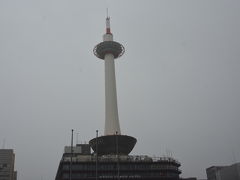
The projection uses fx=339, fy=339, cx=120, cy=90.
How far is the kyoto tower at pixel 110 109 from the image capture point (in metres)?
129

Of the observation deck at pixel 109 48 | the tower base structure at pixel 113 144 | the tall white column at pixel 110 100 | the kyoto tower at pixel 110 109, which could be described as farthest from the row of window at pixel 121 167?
the observation deck at pixel 109 48

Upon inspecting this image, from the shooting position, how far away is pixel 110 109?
140250 mm

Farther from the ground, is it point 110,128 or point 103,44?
point 103,44

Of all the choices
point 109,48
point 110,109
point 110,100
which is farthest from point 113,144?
point 109,48

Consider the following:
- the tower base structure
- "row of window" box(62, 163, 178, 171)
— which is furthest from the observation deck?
"row of window" box(62, 163, 178, 171)

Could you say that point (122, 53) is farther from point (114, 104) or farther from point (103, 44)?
point (114, 104)

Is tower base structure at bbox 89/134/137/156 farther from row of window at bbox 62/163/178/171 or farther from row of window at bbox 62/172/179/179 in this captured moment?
row of window at bbox 62/172/179/179

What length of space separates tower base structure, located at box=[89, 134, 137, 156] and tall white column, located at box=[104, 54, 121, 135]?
5729 mm

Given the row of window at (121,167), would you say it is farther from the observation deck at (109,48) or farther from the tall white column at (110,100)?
the observation deck at (109,48)

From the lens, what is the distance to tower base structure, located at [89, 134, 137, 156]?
127625mm

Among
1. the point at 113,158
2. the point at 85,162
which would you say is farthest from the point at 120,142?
the point at 85,162

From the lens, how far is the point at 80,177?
383 ft

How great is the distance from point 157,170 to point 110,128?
2543cm

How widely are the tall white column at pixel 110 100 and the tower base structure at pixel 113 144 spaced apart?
226 inches
